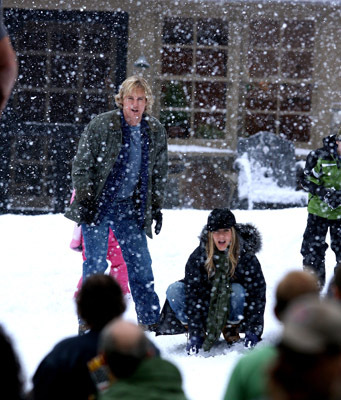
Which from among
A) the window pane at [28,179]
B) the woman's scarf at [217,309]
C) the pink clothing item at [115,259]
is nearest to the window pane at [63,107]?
the window pane at [28,179]

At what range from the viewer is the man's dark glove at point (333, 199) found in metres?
6.14

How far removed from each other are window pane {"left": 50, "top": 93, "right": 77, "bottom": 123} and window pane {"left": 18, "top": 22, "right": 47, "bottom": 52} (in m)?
0.85

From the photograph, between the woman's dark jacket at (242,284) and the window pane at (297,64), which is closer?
the woman's dark jacket at (242,284)

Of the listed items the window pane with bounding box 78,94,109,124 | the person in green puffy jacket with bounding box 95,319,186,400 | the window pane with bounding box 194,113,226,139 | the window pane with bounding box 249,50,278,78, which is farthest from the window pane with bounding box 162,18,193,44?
the person in green puffy jacket with bounding box 95,319,186,400

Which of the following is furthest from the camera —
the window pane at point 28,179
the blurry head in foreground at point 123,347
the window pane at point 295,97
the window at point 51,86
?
the window pane at point 295,97

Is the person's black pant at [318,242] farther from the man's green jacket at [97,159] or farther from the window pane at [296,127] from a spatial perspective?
the window pane at [296,127]

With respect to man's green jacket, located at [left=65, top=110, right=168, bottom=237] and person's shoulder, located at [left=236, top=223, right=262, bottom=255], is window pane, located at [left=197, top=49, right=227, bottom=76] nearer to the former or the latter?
man's green jacket, located at [left=65, top=110, right=168, bottom=237]

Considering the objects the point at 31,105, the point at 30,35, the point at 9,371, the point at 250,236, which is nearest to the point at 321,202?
the point at 250,236

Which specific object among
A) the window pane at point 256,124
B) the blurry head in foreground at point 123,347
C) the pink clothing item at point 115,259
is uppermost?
the blurry head in foreground at point 123,347

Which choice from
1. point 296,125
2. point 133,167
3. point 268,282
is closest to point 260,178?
point 296,125

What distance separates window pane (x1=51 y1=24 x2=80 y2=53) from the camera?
11.9m

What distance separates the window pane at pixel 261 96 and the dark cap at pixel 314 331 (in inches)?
421

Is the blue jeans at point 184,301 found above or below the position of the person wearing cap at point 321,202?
below

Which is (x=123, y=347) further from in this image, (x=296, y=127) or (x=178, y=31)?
(x=296, y=127)
